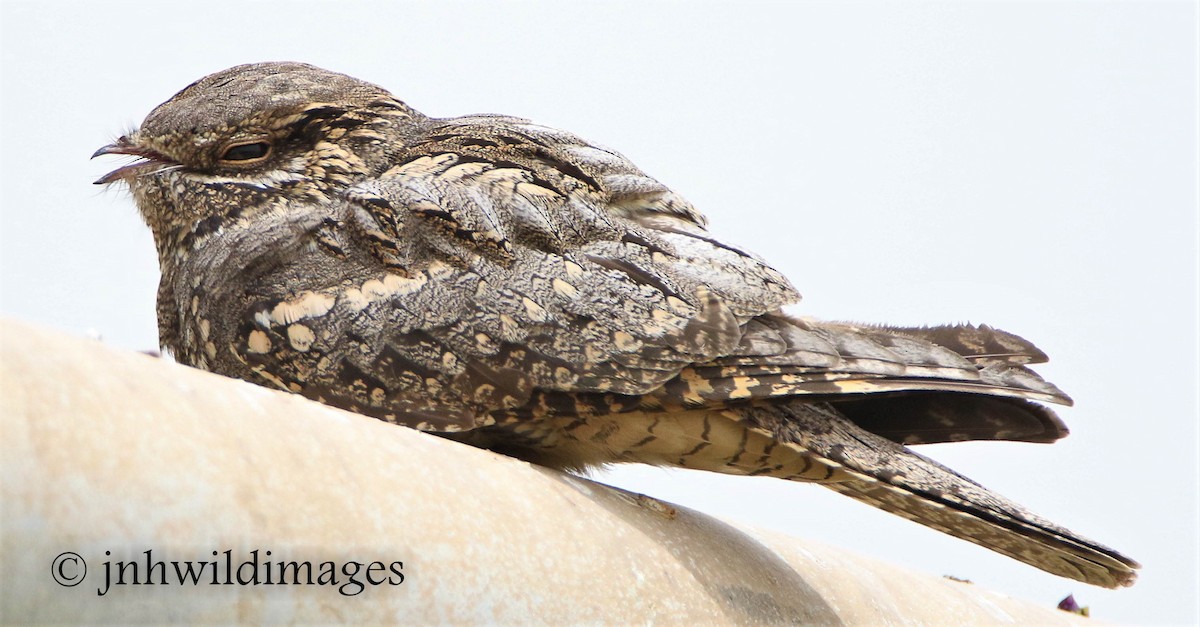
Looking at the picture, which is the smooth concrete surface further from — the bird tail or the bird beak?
the bird beak

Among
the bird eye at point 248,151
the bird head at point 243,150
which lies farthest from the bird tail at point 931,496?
the bird eye at point 248,151

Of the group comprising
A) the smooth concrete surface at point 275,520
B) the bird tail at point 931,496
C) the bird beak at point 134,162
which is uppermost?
the bird beak at point 134,162

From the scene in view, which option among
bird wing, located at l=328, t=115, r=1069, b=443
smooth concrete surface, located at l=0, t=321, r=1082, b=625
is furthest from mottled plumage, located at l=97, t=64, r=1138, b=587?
smooth concrete surface, located at l=0, t=321, r=1082, b=625

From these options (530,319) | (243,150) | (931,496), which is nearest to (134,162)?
(243,150)

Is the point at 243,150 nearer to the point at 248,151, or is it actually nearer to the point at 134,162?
the point at 248,151

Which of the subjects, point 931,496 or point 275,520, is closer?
point 275,520

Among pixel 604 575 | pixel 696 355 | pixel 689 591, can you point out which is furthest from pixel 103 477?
pixel 696 355

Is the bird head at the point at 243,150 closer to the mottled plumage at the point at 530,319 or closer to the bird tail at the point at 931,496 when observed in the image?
the mottled plumage at the point at 530,319
